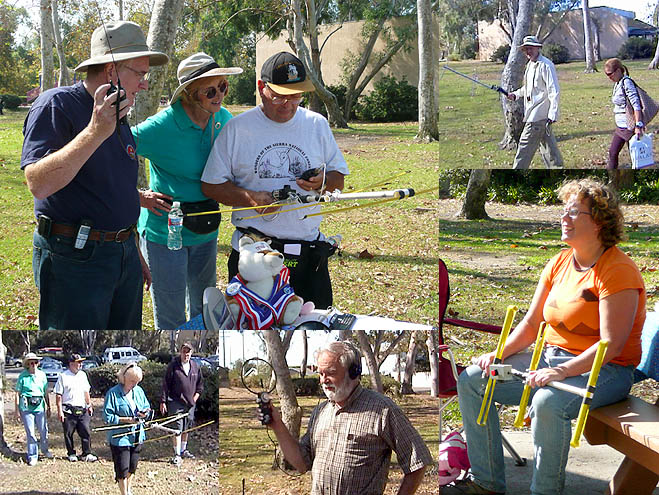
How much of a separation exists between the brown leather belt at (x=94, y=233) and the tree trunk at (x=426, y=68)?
5267mm

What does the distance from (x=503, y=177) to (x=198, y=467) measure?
→ 6902mm

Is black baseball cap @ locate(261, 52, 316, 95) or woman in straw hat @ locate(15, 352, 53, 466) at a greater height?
black baseball cap @ locate(261, 52, 316, 95)

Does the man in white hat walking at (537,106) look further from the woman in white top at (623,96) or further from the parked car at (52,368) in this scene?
the parked car at (52,368)

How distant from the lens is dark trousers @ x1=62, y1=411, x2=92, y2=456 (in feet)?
7.91

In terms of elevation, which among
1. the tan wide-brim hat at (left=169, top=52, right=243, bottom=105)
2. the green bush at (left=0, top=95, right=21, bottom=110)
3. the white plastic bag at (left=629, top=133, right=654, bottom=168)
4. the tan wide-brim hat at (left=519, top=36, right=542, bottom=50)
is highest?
the tan wide-brim hat at (left=519, top=36, right=542, bottom=50)

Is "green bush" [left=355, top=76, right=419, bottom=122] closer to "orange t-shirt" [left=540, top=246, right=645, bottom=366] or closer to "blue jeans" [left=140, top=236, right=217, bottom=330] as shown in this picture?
"blue jeans" [left=140, top=236, right=217, bottom=330]

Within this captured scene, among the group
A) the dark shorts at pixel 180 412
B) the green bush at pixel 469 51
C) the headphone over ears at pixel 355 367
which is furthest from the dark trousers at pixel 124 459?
the green bush at pixel 469 51

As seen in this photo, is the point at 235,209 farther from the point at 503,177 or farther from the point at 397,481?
the point at 503,177

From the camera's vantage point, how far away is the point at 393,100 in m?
8.87

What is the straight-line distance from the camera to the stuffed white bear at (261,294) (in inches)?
104

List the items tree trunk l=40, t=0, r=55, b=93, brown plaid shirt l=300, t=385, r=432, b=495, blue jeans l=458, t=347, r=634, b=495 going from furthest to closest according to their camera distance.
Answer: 1. tree trunk l=40, t=0, r=55, b=93
2. blue jeans l=458, t=347, r=634, b=495
3. brown plaid shirt l=300, t=385, r=432, b=495

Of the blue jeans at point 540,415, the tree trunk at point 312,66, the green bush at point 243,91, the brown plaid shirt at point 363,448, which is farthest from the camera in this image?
the tree trunk at point 312,66

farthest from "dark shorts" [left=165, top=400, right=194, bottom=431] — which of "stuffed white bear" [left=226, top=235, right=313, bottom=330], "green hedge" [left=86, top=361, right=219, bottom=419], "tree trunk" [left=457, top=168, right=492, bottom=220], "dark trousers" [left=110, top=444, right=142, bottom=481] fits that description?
"tree trunk" [left=457, top=168, right=492, bottom=220]

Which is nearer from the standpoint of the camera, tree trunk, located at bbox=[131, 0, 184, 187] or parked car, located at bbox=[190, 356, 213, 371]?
parked car, located at bbox=[190, 356, 213, 371]
